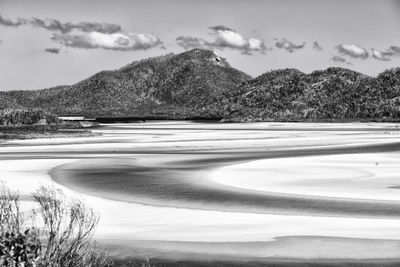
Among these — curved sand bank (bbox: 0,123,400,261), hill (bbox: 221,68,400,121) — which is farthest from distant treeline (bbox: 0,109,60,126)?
hill (bbox: 221,68,400,121)

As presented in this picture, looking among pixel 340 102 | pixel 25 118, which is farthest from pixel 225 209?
pixel 340 102

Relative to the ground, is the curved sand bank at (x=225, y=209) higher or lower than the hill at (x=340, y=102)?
lower

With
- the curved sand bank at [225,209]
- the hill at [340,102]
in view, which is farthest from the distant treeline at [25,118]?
the hill at [340,102]

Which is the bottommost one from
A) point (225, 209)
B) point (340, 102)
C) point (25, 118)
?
point (225, 209)

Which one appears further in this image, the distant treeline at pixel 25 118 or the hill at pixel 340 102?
the hill at pixel 340 102

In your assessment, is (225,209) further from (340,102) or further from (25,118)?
(340,102)

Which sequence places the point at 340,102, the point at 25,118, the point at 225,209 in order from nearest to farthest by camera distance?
the point at 225,209 → the point at 25,118 → the point at 340,102

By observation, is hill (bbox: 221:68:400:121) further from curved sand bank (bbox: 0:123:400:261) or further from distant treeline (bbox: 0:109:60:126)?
curved sand bank (bbox: 0:123:400:261)

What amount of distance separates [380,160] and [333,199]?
46.8 ft

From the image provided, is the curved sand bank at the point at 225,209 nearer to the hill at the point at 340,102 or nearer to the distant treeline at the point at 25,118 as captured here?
the distant treeline at the point at 25,118

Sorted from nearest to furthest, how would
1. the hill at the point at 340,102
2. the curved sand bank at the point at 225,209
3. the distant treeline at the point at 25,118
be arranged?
the curved sand bank at the point at 225,209 < the distant treeline at the point at 25,118 < the hill at the point at 340,102

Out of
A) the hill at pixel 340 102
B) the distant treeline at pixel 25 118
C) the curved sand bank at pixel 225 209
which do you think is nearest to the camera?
the curved sand bank at pixel 225 209

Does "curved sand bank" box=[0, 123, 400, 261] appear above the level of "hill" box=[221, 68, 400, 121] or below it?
below

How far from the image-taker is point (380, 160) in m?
34.5
